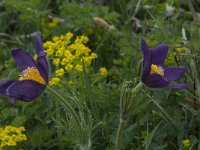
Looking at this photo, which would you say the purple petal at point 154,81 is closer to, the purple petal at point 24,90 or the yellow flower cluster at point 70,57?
the purple petal at point 24,90

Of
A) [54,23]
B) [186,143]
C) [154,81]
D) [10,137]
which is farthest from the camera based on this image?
[54,23]

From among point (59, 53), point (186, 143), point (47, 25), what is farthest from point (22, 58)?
point (47, 25)

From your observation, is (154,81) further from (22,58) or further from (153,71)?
(22,58)

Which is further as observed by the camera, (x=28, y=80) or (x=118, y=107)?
(x=118, y=107)

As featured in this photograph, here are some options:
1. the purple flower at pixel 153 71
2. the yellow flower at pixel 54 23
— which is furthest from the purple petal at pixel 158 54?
the yellow flower at pixel 54 23

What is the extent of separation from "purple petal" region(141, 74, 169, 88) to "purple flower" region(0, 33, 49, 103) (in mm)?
386

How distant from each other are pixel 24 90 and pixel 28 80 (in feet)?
0.14

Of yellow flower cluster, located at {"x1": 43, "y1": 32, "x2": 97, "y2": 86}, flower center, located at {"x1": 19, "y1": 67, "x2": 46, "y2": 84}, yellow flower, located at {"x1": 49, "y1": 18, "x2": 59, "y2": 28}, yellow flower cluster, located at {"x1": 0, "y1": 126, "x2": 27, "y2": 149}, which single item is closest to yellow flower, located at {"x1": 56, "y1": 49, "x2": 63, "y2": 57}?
yellow flower cluster, located at {"x1": 43, "y1": 32, "x2": 97, "y2": 86}

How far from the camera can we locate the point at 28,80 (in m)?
2.04

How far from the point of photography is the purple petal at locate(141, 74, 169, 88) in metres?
2.02

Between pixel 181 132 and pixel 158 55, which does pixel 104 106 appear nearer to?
pixel 181 132

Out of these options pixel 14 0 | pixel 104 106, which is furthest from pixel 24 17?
pixel 104 106

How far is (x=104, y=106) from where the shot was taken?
266 centimetres

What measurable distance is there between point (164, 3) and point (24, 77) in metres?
2.00
